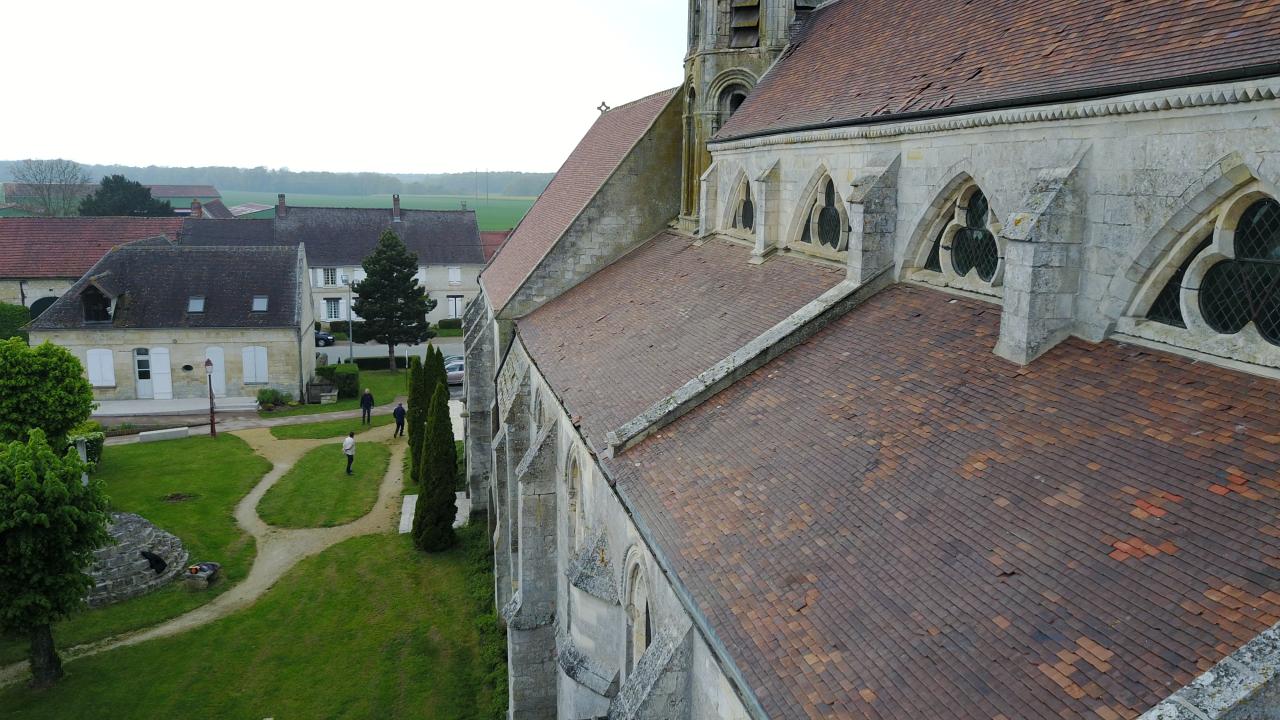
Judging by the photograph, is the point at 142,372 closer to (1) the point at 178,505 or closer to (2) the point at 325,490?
(1) the point at 178,505

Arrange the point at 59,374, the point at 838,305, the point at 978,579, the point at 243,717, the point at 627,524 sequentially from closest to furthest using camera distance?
the point at 978,579, the point at 627,524, the point at 838,305, the point at 243,717, the point at 59,374

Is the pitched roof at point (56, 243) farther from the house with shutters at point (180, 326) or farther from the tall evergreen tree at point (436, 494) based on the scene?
the tall evergreen tree at point (436, 494)

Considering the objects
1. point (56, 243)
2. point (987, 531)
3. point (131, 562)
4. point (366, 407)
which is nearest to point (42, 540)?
point (131, 562)

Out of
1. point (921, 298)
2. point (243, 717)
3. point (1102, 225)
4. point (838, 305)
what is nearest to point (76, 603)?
point (243, 717)

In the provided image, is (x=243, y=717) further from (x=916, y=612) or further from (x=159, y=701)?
(x=916, y=612)

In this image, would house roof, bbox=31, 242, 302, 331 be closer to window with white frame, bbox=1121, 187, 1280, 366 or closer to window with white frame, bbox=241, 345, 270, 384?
window with white frame, bbox=241, 345, 270, 384

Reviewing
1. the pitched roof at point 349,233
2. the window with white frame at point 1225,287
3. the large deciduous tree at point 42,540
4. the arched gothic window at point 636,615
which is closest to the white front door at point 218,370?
the pitched roof at point 349,233
